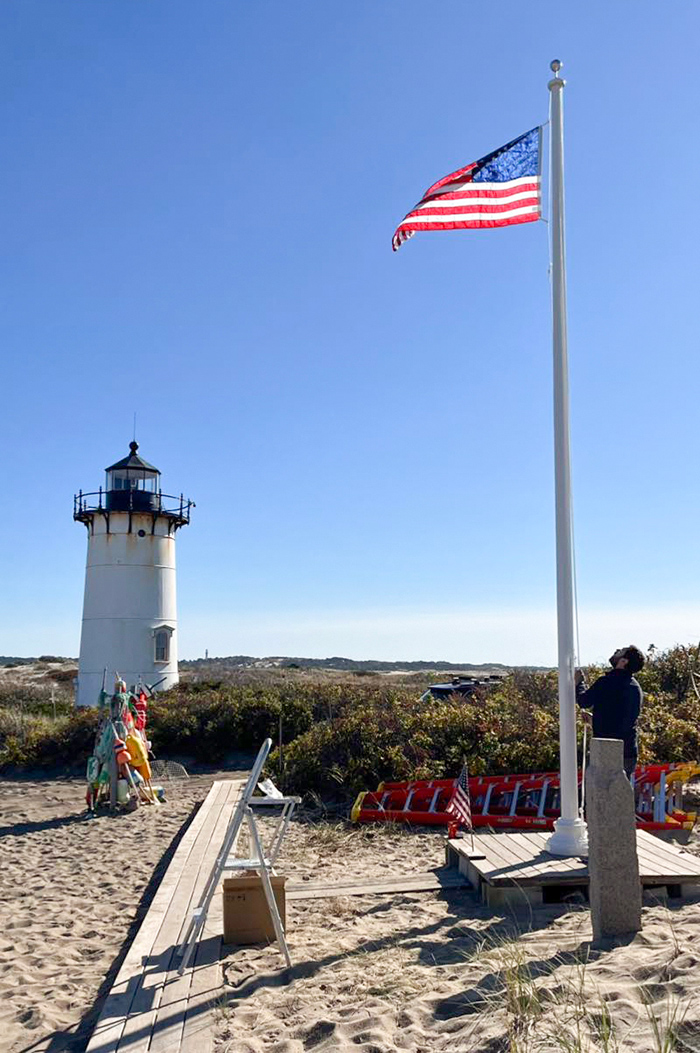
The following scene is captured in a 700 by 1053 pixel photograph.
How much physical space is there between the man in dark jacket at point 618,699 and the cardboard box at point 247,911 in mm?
3379

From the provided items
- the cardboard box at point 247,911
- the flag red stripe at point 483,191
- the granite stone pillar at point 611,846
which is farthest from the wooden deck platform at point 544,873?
the flag red stripe at point 483,191

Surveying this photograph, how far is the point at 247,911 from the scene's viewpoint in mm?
6695

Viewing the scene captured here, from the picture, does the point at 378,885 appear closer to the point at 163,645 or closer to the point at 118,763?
the point at 118,763

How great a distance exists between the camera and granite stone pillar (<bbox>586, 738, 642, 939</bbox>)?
5.74 meters

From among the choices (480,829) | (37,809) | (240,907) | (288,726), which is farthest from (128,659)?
(240,907)

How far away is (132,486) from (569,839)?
2352 cm

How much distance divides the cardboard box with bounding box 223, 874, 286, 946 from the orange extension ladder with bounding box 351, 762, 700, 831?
400 centimetres

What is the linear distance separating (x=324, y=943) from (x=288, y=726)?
1397 cm

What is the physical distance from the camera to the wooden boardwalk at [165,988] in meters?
4.93

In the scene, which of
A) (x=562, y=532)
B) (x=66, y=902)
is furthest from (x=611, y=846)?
(x=66, y=902)

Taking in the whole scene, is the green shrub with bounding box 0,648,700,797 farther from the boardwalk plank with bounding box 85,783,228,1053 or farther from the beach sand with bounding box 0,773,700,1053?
the boardwalk plank with bounding box 85,783,228,1053

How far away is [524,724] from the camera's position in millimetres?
14656

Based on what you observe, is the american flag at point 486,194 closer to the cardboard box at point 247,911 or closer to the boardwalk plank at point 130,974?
the cardboard box at point 247,911

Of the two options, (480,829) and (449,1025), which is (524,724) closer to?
(480,829)
